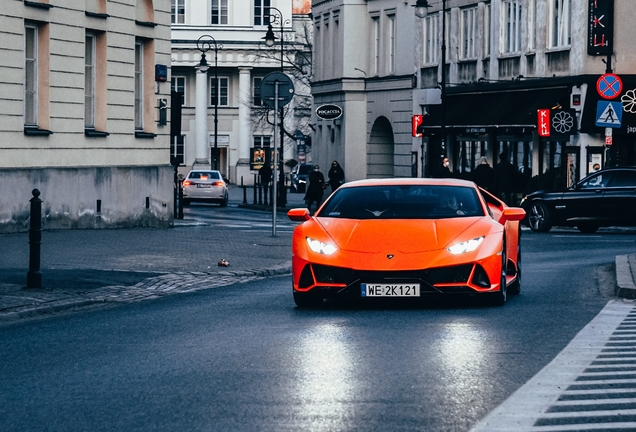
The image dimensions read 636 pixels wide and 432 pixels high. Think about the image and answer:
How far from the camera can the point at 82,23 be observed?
30.3m

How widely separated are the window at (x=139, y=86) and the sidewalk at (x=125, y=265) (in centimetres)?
378

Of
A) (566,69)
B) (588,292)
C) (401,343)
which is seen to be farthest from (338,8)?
(401,343)

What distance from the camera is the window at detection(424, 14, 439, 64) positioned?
58753mm

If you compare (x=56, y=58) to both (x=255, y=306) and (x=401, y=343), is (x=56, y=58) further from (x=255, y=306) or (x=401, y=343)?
(x=401, y=343)

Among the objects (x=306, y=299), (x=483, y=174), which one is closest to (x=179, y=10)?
(x=483, y=174)

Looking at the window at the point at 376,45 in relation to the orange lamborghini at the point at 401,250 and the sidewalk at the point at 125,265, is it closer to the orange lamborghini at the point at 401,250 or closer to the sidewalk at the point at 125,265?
the sidewalk at the point at 125,265

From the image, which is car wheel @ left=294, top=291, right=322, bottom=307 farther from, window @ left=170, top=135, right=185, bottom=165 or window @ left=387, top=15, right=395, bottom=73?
window @ left=170, top=135, right=185, bottom=165

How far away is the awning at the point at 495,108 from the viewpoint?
4662 centimetres

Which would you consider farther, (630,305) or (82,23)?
(82,23)

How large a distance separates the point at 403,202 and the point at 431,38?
44.6 meters

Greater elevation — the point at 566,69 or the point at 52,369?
the point at 566,69

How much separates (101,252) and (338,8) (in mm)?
46274

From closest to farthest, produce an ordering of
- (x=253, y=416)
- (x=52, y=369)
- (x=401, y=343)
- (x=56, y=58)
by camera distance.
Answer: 1. (x=253, y=416)
2. (x=52, y=369)
3. (x=401, y=343)
4. (x=56, y=58)

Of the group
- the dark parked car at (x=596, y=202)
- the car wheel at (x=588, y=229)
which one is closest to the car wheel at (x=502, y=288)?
the dark parked car at (x=596, y=202)
